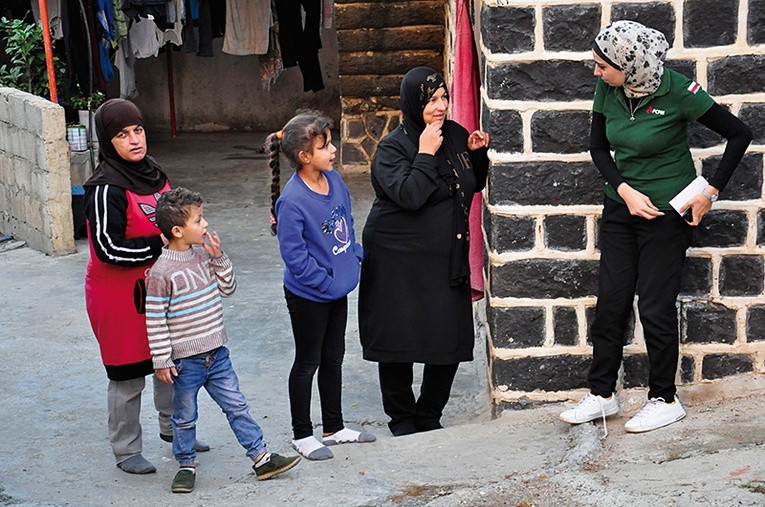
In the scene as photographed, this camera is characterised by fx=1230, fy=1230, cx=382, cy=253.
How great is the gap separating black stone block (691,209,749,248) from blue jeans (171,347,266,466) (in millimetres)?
1947

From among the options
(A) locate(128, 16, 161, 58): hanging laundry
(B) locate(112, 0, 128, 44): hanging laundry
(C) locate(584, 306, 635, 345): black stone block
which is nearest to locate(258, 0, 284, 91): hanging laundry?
(A) locate(128, 16, 161, 58): hanging laundry

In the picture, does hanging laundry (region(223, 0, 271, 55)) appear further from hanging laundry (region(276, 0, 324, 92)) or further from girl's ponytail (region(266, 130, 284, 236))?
girl's ponytail (region(266, 130, 284, 236))

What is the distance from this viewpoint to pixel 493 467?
4691mm

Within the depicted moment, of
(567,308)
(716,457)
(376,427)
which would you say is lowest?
(376,427)

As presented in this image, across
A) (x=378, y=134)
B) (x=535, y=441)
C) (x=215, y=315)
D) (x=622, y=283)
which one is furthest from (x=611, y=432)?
(x=378, y=134)

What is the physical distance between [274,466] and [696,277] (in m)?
1.89

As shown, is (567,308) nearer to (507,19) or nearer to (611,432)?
(611,432)

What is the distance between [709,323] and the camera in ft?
16.8

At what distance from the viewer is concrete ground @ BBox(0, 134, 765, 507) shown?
433 centimetres

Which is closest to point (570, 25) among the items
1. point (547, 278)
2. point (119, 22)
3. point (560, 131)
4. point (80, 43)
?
point (560, 131)

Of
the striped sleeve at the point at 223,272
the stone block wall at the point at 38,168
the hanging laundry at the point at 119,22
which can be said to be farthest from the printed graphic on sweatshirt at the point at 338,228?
the hanging laundry at the point at 119,22

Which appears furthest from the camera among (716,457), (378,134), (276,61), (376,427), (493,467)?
(276,61)

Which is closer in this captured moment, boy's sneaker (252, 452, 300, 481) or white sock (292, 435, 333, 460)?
boy's sneaker (252, 452, 300, 481)

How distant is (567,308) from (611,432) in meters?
0.55
